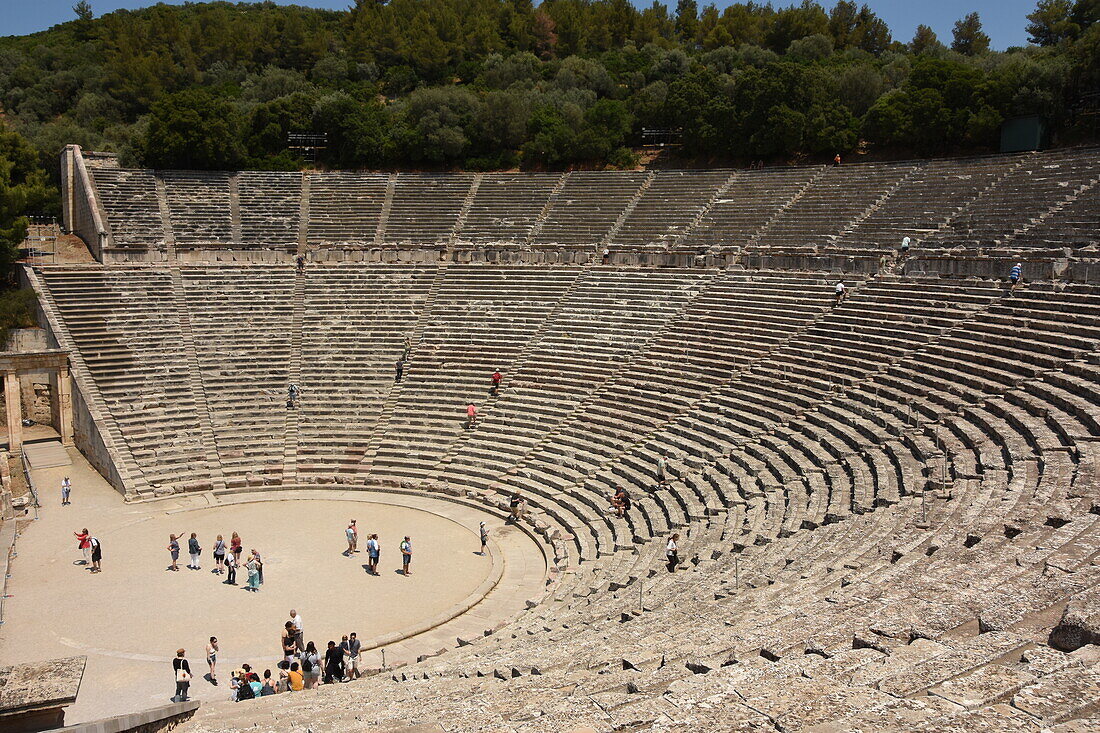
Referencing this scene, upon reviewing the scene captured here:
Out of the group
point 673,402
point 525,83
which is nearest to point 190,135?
point 525,83

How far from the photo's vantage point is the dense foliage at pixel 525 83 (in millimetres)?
37844

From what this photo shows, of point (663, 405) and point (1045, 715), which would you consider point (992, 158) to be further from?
point (1045, 715)

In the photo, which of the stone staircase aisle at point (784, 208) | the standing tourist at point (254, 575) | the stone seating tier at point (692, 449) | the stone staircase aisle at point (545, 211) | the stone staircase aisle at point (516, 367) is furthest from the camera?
the stone staircase aisle at point (545, 211)

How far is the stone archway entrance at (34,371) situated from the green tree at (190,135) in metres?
17.3

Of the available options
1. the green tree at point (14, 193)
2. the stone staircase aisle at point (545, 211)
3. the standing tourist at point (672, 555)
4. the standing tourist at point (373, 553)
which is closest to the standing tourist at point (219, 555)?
the standing tourist at point (373, 553)

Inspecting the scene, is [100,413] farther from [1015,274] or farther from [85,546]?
[1015,274]

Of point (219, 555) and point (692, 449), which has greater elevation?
point (692, 449)

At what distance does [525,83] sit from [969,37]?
33367 mm

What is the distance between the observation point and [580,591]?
15023mm

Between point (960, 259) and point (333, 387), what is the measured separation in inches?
732

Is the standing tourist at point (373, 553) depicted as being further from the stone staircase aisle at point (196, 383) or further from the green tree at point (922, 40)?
the green tree at point (922, 40)

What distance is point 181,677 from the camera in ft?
40.6

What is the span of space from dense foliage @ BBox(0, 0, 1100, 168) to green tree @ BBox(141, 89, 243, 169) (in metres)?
0.10

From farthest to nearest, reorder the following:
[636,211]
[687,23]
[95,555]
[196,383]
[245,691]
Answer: [687,23]
[636,211]
[196,383]
[95,555]
[245,691]
